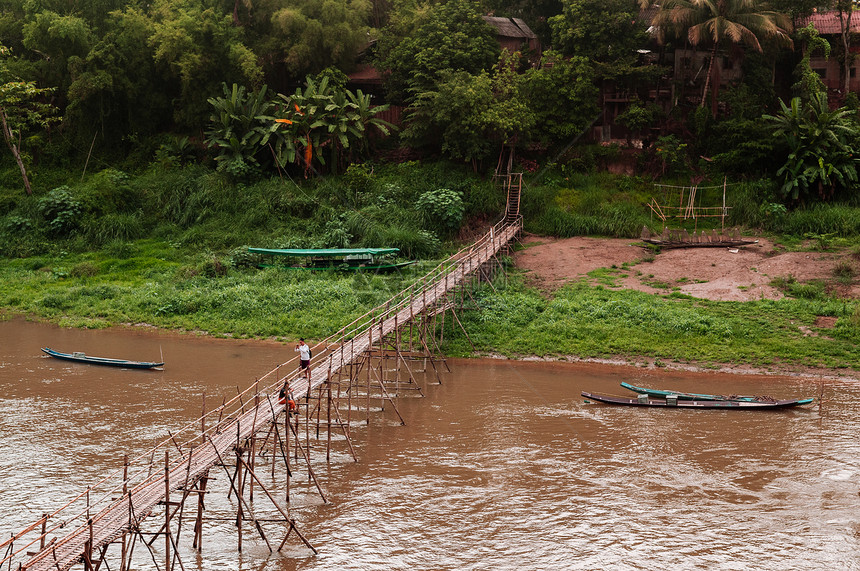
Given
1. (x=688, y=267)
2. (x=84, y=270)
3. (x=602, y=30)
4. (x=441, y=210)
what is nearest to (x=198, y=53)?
(x=84, y=270)

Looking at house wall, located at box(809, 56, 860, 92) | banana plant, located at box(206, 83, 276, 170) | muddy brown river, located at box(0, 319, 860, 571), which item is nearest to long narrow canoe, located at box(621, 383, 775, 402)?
muddy brown river, located at box(0, 319, 860, 571)

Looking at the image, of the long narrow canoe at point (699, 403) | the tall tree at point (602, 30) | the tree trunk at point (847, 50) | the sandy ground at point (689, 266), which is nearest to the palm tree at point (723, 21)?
the tall tree at point (602, 30)

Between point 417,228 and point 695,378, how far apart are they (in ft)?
46.4

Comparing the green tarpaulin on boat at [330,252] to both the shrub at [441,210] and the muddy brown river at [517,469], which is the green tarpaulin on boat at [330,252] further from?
the muddy brown river at [517,469]

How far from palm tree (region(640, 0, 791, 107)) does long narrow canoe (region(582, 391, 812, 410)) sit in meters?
20.1

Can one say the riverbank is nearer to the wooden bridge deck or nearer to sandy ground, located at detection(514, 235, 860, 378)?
sandy ground, located at detection(514, 235, 860, 378)

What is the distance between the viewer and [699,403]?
70.0 feet

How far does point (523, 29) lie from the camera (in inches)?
1766

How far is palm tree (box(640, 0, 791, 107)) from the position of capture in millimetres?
36281

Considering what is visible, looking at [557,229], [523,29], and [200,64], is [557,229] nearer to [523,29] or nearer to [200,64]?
[523,29]

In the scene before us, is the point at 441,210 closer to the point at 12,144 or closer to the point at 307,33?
the point at 307,33

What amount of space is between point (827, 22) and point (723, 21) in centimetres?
803

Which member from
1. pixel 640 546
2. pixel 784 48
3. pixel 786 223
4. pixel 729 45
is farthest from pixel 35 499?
pixel 784 48

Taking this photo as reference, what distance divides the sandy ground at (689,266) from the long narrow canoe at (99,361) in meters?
13.9
